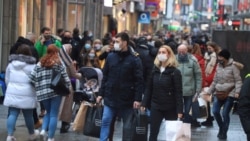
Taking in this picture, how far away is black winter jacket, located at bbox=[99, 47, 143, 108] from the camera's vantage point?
38.3 feet

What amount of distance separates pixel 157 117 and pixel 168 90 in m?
0.46

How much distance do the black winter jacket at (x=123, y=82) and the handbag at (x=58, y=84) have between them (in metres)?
1.35

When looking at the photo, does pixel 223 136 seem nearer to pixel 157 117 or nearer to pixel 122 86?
pixel 157 117

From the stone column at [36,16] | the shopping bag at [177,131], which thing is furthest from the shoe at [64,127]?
the stone column at [36,16]

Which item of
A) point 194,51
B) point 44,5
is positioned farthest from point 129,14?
point 194,51

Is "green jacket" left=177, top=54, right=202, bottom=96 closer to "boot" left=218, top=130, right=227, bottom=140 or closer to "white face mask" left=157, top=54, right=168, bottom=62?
"boot" left=218, top=130, right=227, bottom=140

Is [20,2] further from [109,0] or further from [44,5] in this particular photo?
[109,0]

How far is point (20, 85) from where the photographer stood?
13.0 meters

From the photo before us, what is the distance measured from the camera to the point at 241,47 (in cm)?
2153

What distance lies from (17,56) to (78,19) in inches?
872

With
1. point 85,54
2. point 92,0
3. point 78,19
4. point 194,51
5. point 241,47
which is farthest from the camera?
point 92,0

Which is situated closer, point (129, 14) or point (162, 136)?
point (162, 136)

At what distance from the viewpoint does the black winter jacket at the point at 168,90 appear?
11.6m

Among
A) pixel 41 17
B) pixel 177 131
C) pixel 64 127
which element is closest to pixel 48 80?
pixel 64 127
